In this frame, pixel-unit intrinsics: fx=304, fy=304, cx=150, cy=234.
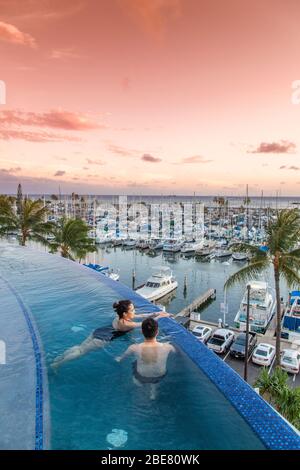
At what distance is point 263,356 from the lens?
17.8 metres

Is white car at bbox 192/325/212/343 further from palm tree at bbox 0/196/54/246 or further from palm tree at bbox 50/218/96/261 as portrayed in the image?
palm tree at bbox 0/196/54/246

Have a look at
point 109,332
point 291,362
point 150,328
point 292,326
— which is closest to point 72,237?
point 291,362

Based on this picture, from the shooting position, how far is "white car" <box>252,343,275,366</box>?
17.7m

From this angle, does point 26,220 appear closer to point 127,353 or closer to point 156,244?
point 127,353

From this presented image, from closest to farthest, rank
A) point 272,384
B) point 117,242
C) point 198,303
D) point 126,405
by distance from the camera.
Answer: point 126,405 < point 272,384 < point 198,303 < point 117,242

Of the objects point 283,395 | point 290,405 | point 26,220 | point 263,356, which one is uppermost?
point 26,220

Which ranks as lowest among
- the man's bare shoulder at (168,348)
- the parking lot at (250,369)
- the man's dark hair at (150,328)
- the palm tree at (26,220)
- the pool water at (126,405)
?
the parking lot at (250,369)

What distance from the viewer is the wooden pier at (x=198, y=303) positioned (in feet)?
91.4

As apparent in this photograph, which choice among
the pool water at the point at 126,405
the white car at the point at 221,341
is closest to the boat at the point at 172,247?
the white car at the point at 221,341

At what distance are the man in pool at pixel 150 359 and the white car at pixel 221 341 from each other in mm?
14700

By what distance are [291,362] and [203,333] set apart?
579cm

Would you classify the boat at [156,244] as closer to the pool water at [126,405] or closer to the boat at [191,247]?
the boat at [191,247]
